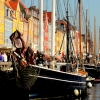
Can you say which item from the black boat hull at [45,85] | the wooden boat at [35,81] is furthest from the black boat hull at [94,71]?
the wooden boat at [35,81]

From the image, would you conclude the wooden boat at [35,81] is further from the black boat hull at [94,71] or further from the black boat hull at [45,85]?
the black boat hull at [94,71]

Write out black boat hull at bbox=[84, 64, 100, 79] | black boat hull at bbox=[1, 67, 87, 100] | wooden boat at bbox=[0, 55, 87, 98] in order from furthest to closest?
1. black boat hull at bbox=[84, 64, 100, 79]
2. black boat hull at bbox=[1, 67, 87, 100]
3. wooden boat at bbox=[0, 55, 87, 98]

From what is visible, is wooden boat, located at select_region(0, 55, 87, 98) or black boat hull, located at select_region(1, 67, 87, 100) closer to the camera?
wooden boat, located at select_region(0, 55, 87, 98)

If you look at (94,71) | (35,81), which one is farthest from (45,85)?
(94,71)

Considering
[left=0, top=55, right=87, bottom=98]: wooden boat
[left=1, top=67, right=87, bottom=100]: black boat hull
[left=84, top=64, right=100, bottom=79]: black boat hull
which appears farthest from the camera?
[left=84, top=64, right=100, bottom=79]: black boat hull

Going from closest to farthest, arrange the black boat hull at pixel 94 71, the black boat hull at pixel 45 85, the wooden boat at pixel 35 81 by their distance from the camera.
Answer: the wooden boat at pixel 35 81 → the black boat hull at pixel 45 85 → the black boat hull at pixel 94 71

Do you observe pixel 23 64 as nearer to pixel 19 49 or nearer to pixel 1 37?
pixel 19 49

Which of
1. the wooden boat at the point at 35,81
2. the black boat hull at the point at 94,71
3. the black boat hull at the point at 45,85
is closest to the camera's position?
the wooden boat at the point at 35,81

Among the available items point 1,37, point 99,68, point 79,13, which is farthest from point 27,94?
point 1,37

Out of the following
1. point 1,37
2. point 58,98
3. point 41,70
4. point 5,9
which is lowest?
point 58,98

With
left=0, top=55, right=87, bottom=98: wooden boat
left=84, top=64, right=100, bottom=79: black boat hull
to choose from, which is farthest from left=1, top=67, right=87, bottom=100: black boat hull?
left=84, top=64, right=100, bottom=79: black boat hull

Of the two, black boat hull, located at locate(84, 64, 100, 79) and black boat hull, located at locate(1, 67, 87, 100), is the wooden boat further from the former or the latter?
black boat hull, located at locate(84, 64, 100, 79)

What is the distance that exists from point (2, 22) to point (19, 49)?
42.8 meters

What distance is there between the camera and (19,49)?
2497 cm
